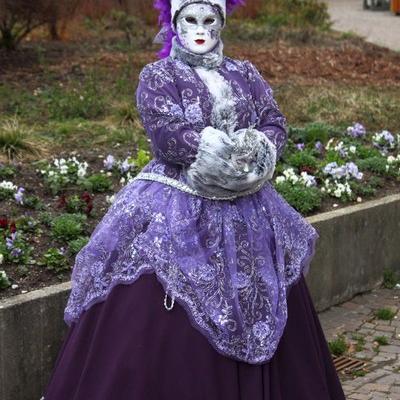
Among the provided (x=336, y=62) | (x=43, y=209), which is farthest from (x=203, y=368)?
(x=336, y=62)

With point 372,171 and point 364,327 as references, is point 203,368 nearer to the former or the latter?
point 364,327

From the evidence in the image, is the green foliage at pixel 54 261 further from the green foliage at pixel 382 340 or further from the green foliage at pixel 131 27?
the green foliage at pixel 131 27

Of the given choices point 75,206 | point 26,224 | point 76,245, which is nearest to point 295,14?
point 75,206

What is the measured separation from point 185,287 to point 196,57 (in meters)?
0.89

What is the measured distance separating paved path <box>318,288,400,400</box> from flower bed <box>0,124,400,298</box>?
62cm

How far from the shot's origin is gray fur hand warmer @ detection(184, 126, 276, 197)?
372cm

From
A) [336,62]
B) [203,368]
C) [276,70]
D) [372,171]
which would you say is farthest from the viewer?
[336,62]

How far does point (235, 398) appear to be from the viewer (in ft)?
12.2

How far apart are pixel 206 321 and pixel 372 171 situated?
3653 millimetres

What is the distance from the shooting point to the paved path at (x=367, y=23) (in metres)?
18.4

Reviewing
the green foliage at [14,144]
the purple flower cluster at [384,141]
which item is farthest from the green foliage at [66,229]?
the purple flower cluster at [384,141]

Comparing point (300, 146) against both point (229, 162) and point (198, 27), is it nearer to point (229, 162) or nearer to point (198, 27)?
point (198, 27)

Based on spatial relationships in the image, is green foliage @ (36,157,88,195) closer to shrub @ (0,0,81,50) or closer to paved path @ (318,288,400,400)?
Answer: paved path @ (318,288,400,400)

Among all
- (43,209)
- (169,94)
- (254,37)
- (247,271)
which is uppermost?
(169,94)
